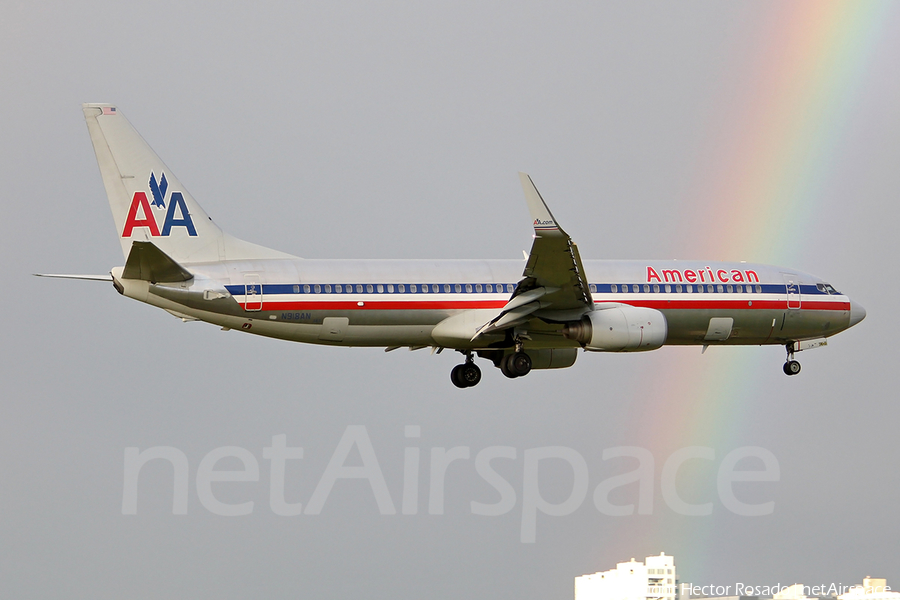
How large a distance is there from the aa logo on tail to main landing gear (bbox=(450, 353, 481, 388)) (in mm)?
11301

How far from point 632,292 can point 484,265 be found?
5.39 metres

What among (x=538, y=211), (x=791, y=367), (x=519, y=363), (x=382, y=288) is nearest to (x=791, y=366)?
(x=791, y=367)

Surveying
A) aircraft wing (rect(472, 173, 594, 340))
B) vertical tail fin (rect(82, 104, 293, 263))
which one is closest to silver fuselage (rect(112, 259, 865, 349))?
vertical tail fin (rect(82, 104, 293, 263))

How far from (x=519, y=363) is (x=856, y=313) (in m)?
14.6

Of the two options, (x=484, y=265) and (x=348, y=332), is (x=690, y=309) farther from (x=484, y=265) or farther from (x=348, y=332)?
(x=348, y=332)

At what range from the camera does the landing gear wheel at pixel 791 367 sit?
173 ft

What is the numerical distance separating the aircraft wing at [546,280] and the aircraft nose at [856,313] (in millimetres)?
13366

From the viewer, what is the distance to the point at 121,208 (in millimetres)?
44438

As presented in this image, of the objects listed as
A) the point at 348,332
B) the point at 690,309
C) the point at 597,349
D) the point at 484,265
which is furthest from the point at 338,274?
the point at 690,309

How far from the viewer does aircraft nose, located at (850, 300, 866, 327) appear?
5353cm

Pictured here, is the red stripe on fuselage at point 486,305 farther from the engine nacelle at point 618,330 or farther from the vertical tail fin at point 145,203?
the vertical tail fin at point 145,203

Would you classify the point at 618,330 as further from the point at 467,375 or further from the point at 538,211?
the point at 467,375

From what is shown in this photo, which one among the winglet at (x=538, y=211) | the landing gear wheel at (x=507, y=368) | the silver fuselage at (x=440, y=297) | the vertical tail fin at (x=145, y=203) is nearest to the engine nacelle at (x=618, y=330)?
the silver fuselage at (x=440, y=297)

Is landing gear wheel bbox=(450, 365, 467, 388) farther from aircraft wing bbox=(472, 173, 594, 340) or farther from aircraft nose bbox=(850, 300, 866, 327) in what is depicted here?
aircraft nose bbox=(850, 300, 866, 327)
